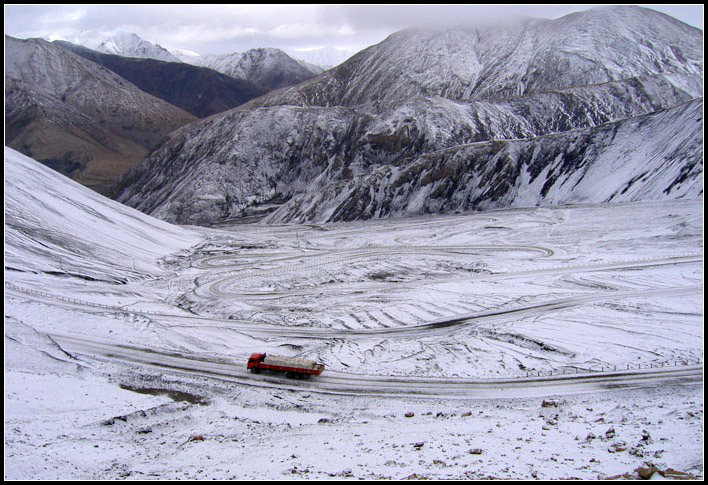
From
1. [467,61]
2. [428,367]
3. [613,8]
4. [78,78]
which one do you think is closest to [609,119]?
[467,61]

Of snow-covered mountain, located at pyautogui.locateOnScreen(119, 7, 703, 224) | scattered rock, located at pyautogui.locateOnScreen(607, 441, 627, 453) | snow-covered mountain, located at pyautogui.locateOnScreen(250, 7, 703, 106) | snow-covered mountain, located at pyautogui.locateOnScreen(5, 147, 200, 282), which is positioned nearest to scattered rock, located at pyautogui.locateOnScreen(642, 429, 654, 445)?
scattered rock, located at pyautogui.locateOnScreen(607, 441, 627, 453)

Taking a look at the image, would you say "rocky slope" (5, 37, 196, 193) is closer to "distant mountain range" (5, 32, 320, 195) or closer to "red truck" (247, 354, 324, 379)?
"distant mountain range" (5, 32, 320, 195)

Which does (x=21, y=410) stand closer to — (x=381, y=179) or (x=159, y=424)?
(x=159, y=424)

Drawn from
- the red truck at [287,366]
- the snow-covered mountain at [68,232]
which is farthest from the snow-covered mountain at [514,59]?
the red truck at [287,366]

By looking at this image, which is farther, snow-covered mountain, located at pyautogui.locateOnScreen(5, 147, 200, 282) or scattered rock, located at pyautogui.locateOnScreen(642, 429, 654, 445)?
snow-covered mountain, located at pyautogui.locateOnScreen(5, 147, 200, 282)

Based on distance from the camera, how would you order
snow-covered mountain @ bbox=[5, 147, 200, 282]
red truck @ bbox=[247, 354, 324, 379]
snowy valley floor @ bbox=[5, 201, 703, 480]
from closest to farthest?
snowy valley floor @ bbox=[5, 201, 703, 480]
red truck @ bbox=[247, 354, 324, 379]
snow-covered mountain @ bbox=[5, 147, 200, 282]

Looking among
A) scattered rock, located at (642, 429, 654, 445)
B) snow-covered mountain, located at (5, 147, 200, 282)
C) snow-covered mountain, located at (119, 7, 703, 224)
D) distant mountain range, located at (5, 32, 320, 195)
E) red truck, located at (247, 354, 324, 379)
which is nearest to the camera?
scattered rock, located at (642, 429, 654, 445)
